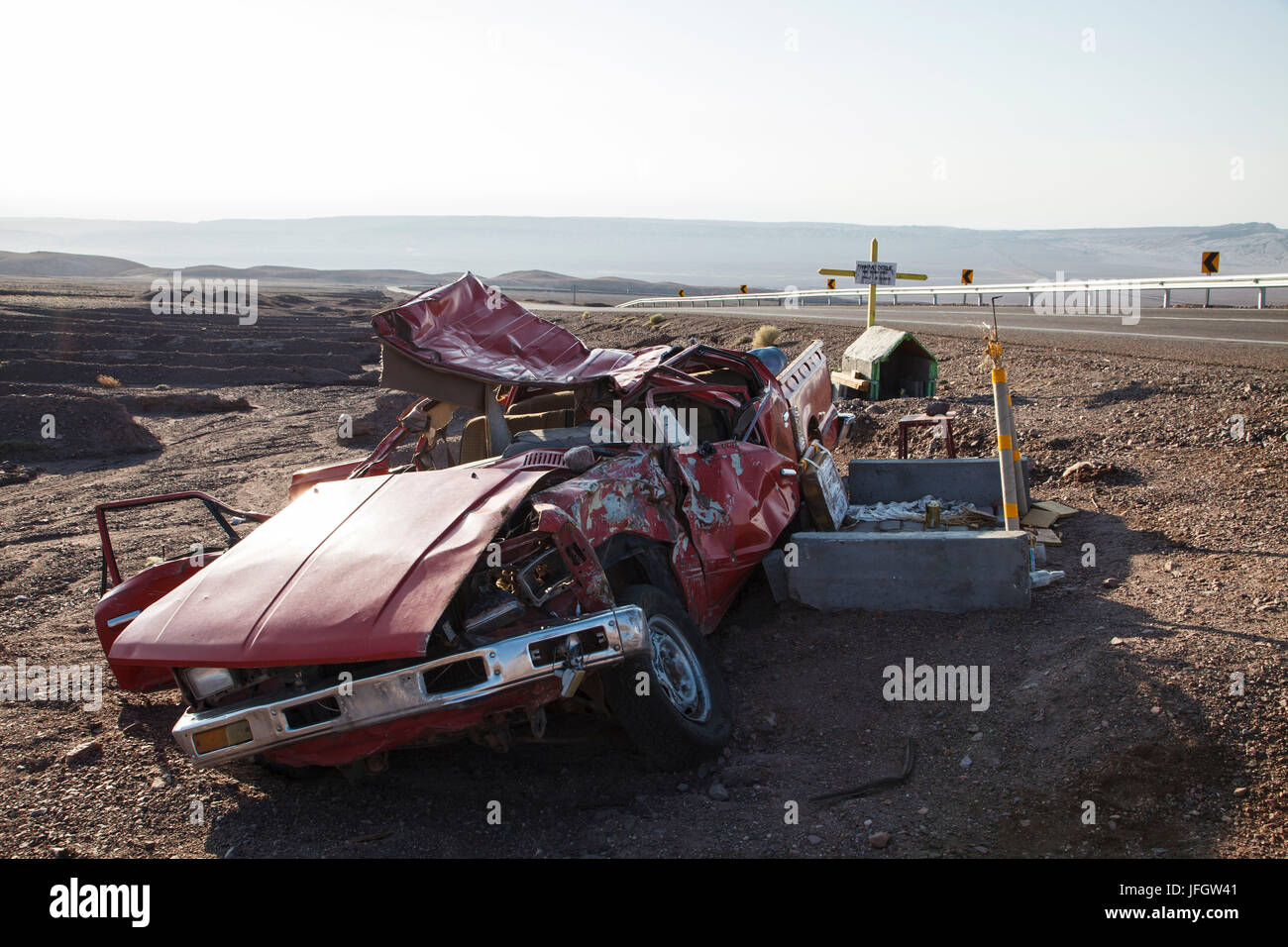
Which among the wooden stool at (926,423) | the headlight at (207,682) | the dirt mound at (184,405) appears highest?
the dirt mound at (184,405)

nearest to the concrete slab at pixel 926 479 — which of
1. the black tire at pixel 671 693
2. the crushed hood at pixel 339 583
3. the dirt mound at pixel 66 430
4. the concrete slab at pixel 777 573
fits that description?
the concrete slab at pixel 777 573

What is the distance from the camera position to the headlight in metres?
3.93

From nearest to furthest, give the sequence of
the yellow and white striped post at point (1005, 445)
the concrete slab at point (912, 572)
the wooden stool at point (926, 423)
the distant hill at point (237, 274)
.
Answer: the concrete slab at point (912, 572) → the yellow and white striped post at point (1005, 445) → the wooden stool at point (926, 423) → the distant hill at point (237, 274)

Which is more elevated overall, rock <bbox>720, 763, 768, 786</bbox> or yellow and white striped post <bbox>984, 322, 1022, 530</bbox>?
yellow and white striped post <bbox>984, 322, 1022, 530</bbox>

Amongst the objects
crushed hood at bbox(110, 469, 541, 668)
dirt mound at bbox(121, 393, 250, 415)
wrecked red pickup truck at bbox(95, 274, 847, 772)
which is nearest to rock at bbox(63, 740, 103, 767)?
wrecked red pickup truck at bbox(95, 274, 847, 772)

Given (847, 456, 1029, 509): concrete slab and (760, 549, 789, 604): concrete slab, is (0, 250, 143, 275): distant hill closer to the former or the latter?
(847, 456, 1029, 509): concrete slab

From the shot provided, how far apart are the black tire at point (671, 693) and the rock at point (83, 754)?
2.77 metres

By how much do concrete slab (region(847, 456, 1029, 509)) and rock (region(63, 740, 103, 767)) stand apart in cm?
599

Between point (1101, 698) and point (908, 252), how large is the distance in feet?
648

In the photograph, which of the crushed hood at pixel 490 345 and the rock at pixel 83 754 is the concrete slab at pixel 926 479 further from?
the rock at pixel 83 754

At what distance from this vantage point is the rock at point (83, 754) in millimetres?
4777

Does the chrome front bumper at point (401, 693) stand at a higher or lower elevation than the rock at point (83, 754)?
higher
